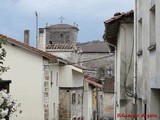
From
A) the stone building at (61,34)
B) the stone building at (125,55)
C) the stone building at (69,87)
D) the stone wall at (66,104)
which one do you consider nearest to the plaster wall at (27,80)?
the stone building at (69,87)

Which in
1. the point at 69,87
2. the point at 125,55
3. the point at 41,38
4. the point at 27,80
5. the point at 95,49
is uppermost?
the point at 95,49

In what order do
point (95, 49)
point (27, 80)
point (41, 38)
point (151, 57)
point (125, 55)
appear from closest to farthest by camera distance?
point (151, 57) → point (125, 55) → point (27, 80) → point (41, 38) → point (95, 49)

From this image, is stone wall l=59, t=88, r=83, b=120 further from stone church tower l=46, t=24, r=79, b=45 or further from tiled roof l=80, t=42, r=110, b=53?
tiled roof l=80, t=42, r=110, b=53

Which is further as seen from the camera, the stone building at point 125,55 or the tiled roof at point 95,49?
the tiled roof at point 95,49

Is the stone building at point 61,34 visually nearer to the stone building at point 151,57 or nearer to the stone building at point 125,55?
the stone building at point 125,55

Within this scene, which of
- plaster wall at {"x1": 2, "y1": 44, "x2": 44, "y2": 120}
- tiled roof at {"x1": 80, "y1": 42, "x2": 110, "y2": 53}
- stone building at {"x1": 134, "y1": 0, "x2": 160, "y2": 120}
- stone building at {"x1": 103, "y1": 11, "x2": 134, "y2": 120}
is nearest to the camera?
stone building at {"x1": 134, "y1": 0, "x2": 160, "y2": 120}

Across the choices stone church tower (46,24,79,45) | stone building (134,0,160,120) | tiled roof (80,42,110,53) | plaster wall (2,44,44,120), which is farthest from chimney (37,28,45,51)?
tiled roof (80,42,110,53)

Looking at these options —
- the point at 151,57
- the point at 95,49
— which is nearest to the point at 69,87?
the point at 151,57

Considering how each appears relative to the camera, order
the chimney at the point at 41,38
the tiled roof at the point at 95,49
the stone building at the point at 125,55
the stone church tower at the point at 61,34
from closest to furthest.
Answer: the stone building at the point at 125,55, the chimney at the point at 41,38, the stone church tower at the point at 61,34, the tiled roof at the point at 95,49

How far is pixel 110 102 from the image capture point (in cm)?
6156

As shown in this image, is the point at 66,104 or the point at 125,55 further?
the point at 66,104

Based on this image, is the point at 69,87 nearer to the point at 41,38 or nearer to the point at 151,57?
the point at 41,38

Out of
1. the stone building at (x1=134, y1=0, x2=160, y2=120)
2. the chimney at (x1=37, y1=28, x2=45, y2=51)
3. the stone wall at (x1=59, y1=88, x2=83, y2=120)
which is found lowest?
the stone wall at (x1=59, y1=88, x2=83, y2=120)

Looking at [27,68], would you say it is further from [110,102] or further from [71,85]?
[110,102]
